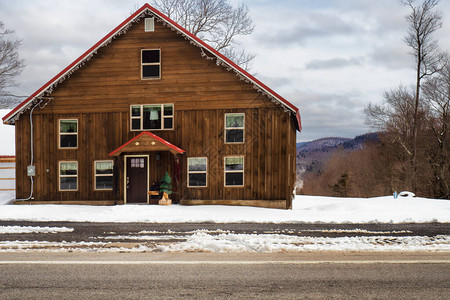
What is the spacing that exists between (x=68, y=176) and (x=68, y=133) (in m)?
2.24

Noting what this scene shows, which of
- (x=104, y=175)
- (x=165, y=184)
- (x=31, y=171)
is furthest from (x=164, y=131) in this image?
(x=31, y=171)

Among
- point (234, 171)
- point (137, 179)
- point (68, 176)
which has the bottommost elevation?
point (137, 179)

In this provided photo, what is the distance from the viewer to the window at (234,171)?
21.4 meters

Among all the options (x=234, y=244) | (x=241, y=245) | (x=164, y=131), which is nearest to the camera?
(x=241, y=245)

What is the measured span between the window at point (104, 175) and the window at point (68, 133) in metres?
1.67

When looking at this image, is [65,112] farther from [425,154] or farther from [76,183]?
[425,154]

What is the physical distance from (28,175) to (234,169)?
10.7 meters

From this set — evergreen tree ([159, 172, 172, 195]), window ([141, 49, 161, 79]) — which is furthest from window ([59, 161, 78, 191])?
window ([141, 49, 161, 79])

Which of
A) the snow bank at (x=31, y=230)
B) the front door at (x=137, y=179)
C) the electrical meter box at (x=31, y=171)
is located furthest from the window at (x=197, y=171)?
the snow bank at (x=31, y=230)

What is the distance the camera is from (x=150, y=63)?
869 inches

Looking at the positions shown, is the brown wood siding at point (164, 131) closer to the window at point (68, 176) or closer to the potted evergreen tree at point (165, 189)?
the window at point (68, 176)

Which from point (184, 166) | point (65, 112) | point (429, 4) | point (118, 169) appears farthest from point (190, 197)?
point (429, 4)

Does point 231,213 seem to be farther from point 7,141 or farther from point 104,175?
point 7,141

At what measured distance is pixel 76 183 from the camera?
73.5ft
